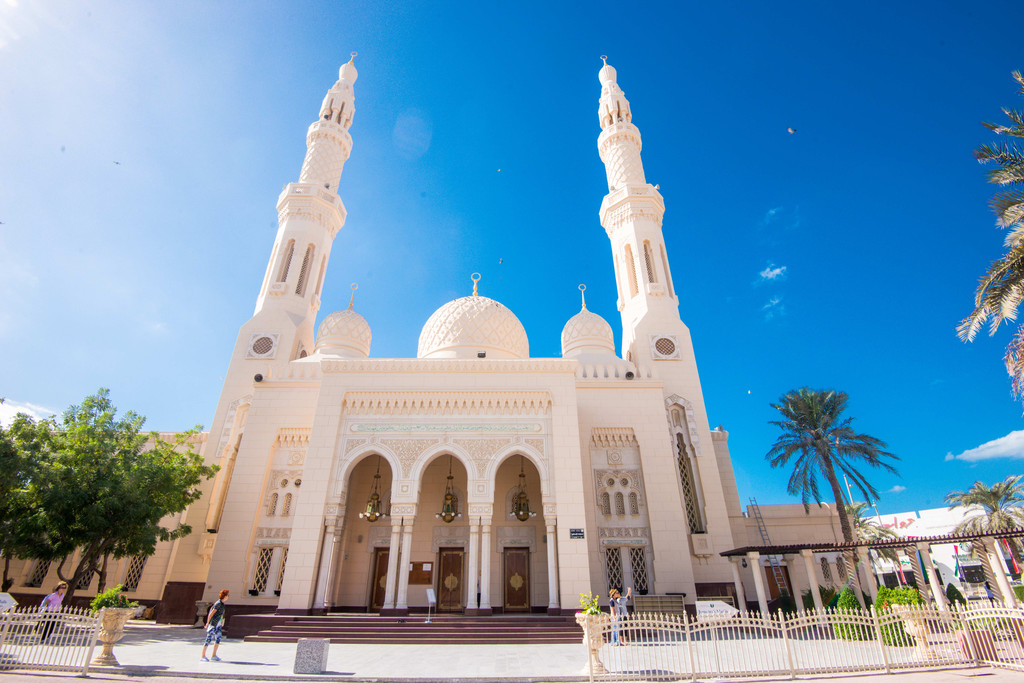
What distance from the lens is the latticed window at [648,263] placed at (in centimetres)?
2239

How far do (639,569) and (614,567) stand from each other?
757 mm

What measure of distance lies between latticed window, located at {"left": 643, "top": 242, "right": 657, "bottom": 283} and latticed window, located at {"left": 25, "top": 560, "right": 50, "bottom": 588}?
79.4 feet

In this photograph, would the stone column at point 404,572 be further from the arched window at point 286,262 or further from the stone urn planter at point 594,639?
the arched window at point 286,262

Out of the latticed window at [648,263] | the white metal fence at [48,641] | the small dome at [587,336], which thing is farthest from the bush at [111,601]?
the latticed window at [648,263]

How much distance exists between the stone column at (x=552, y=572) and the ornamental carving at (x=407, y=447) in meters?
4.03

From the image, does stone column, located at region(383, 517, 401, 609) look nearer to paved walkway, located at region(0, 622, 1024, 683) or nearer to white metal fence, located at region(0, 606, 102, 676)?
paved walkway, located at region(0, 622, 1024, 683)

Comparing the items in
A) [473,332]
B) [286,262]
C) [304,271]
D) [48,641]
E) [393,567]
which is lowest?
[48,641]

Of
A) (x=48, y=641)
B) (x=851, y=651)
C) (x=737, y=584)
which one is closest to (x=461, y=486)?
(x=737, y=584)

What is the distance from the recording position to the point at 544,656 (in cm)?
986

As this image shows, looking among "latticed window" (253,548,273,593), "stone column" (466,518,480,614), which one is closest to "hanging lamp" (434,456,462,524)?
"stone column" (466,518,480,614)

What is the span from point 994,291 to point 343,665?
47.7ft

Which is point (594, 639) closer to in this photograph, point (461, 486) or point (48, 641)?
point (48, 641)

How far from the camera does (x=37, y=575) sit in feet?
58.1

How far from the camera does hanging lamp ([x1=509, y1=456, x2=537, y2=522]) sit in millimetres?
15977
